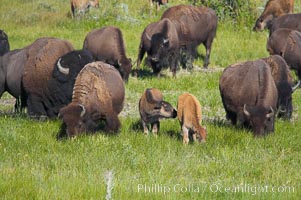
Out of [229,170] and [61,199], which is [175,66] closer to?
[229,170]

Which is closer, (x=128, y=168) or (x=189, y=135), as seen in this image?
(x=128, y=168)

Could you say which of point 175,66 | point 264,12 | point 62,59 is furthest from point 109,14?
point 62,59

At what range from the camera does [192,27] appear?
61.5 ft

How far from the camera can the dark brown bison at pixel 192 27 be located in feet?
61.2

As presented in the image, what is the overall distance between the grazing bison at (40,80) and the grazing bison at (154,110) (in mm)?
2071

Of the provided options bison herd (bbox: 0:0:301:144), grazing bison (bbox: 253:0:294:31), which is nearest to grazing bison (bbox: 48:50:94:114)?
bison herd (bbox: 0:0:301:144)

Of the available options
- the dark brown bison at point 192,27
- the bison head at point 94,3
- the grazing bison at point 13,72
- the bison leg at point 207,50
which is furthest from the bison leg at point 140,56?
the bison head at point 94,3

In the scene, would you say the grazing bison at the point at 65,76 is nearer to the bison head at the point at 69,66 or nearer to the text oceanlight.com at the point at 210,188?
the bison head at the point at 69,66

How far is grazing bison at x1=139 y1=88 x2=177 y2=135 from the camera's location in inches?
410

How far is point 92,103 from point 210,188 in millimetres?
3526

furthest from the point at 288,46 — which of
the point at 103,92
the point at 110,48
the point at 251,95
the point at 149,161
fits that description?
the point at 149,161

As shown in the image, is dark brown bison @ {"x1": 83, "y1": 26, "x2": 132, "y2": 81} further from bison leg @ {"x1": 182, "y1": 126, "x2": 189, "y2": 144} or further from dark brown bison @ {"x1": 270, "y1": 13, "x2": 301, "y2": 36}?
bison leg @ {"x1": 182, "y1": 126, "x2": 189, "y2": 144}

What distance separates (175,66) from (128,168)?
931 centimetres

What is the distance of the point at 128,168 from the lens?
331 inches
